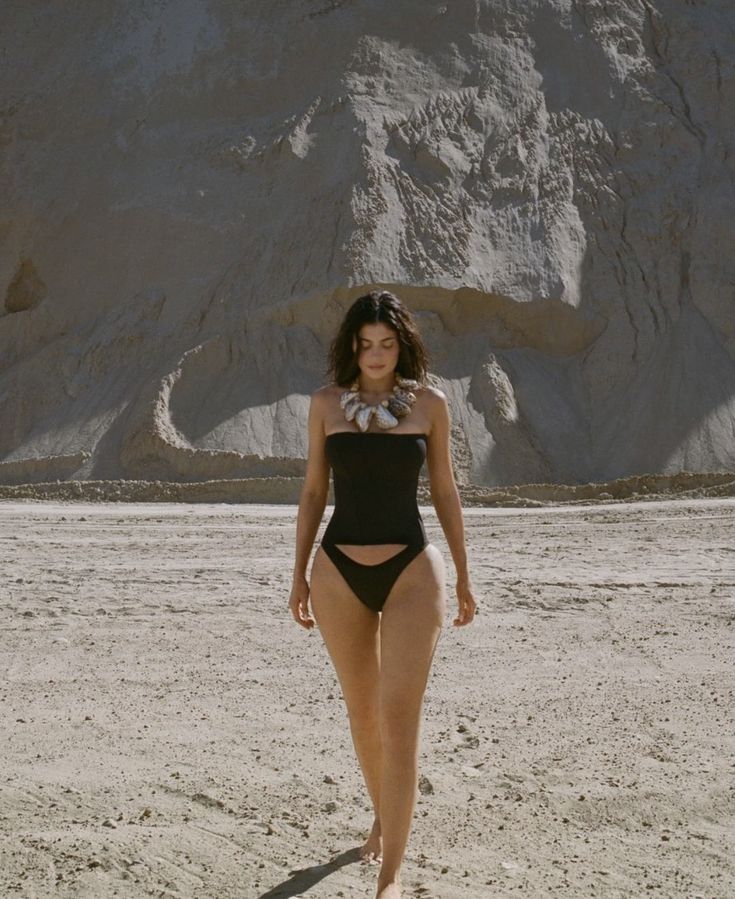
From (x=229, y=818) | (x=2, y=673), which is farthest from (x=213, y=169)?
(x=229, y=818)

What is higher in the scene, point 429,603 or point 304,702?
point 429,603

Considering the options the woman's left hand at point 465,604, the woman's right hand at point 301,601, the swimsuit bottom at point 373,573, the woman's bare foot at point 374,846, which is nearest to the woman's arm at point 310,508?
the woman's right hand at point 301,601

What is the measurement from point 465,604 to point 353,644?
43 centimetres

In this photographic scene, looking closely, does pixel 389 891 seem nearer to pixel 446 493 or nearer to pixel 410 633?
pixel 410 633

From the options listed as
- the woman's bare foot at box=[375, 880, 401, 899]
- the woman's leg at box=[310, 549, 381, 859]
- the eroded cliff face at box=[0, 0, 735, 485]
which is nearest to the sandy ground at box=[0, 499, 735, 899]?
the woman's bare foot at box=[375, 880, 401, 899]

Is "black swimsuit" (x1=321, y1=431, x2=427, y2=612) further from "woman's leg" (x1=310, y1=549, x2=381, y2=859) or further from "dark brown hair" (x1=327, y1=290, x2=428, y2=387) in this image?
"dark brown hair" (x1=327, y1=290, x2=428, y2=387)

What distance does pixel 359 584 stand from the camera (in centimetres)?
373

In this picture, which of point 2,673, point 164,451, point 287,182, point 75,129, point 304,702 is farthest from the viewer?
point 75,129

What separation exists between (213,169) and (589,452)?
1104 cm

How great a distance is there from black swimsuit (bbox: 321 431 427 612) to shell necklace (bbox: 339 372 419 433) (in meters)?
0.04

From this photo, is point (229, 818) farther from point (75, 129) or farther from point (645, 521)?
point (75, 129)

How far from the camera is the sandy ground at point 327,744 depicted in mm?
4051

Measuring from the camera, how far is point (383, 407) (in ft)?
12.5

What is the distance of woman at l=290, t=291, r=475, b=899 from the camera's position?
3.62 meters
